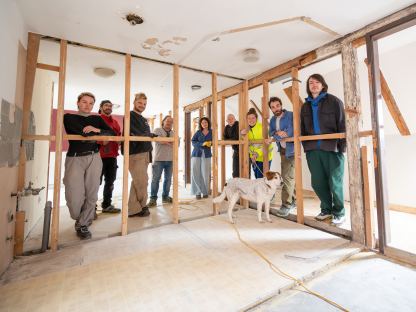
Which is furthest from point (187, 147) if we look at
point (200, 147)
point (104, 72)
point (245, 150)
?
point (104, 72)

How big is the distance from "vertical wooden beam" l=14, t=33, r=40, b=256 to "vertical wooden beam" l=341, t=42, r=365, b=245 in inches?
118

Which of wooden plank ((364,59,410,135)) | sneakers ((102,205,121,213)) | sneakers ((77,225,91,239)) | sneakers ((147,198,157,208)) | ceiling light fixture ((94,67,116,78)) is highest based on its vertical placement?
ceiling light fixture ((94,67,116,78))

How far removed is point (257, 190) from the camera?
2.42 metres

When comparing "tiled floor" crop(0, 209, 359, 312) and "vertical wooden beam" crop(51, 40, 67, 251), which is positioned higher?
"vertical wooden beam" crop(51, 40, 67, 251)

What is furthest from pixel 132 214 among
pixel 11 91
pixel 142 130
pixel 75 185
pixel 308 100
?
pixel 308 100

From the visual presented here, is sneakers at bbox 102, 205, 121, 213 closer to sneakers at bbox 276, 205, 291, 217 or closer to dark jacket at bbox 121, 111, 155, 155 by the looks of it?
dark jacket at bbox 121, 111, 155, 155

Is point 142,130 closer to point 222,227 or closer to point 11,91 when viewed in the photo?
point 11,91

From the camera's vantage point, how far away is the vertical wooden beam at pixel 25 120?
68.7 inches

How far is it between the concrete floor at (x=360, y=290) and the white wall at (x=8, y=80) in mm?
1790

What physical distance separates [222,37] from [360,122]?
161 cm

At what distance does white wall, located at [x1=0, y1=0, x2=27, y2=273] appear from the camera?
1337 millimetres

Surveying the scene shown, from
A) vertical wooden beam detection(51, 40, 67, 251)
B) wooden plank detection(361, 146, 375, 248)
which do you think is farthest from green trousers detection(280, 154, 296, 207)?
vertical wooden beam detection(51, 40, 67, 251)

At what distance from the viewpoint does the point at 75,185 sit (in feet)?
6.59

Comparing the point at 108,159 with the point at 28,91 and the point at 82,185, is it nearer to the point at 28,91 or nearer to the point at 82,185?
the point at 82,185
